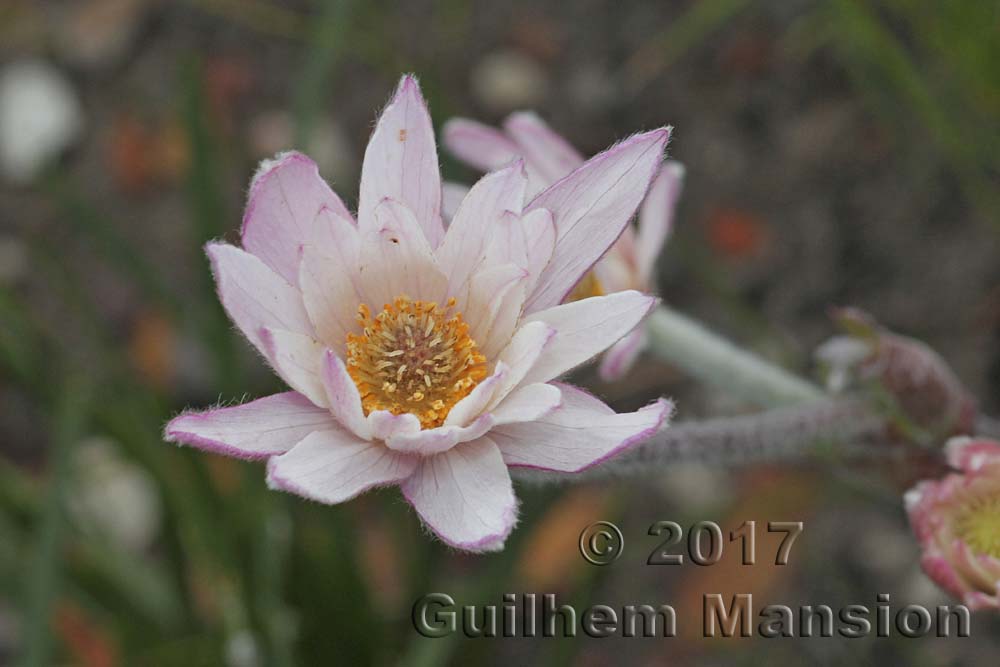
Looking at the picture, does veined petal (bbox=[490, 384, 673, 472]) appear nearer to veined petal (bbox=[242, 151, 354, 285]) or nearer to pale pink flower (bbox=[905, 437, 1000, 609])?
veined petal (bbox=[242, 151, 354, 285])

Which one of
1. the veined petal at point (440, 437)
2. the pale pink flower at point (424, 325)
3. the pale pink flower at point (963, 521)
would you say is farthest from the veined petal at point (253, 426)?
the pale pink flower at point (963, 521)

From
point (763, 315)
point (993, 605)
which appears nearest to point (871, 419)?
point (993, 605)

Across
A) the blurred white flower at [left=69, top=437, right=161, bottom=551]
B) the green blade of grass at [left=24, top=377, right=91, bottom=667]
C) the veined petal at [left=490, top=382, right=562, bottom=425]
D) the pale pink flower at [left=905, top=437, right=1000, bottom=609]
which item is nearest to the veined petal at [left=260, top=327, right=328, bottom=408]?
the veined petal at [left=490, top=382, right=562, bottom=425]

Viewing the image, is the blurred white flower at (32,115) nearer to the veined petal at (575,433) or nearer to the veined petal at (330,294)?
the veined petal at (330,294)

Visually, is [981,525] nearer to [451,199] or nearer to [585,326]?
[585,326]

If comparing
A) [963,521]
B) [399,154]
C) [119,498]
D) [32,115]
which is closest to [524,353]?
[399,154]
